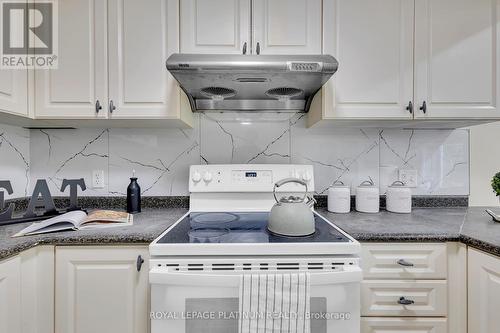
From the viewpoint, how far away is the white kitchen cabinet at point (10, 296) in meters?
0.95

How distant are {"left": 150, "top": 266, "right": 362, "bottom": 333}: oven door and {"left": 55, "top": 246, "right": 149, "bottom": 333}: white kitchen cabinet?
205 millimetres

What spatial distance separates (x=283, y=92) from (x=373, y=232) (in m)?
0.86

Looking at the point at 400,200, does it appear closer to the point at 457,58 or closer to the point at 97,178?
the point at 457,58

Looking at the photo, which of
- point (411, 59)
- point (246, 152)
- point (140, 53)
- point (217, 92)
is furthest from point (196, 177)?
point (411, 59)

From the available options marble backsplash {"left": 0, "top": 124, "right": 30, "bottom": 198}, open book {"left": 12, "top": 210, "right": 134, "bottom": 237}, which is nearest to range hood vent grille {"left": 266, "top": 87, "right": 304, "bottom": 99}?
open book {"left": 12, "top": 210, "right": 134, "bottom": 237}

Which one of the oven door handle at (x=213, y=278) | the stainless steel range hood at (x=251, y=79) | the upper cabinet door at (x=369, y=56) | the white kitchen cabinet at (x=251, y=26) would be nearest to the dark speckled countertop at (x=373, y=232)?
the oven door handle at (x=213, y=278)

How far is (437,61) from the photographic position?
1406mm

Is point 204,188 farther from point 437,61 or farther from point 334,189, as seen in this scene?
point 437,61

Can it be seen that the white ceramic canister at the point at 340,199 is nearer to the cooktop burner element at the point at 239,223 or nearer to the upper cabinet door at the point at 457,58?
the cooktop burner element at the point at 239,223

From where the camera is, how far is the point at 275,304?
910 millimetres

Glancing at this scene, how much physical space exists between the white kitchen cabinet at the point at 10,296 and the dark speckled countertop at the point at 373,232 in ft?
0.16

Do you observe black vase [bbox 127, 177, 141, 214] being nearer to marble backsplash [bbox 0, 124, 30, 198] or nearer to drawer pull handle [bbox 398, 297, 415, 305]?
marble backsplash [bbox 0, 124, 30, 198]

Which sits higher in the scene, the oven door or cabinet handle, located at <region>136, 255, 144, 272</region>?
cabinet handle, located at <region>136, 255, 144, 272</region>

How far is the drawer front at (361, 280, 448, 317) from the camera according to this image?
112cm
